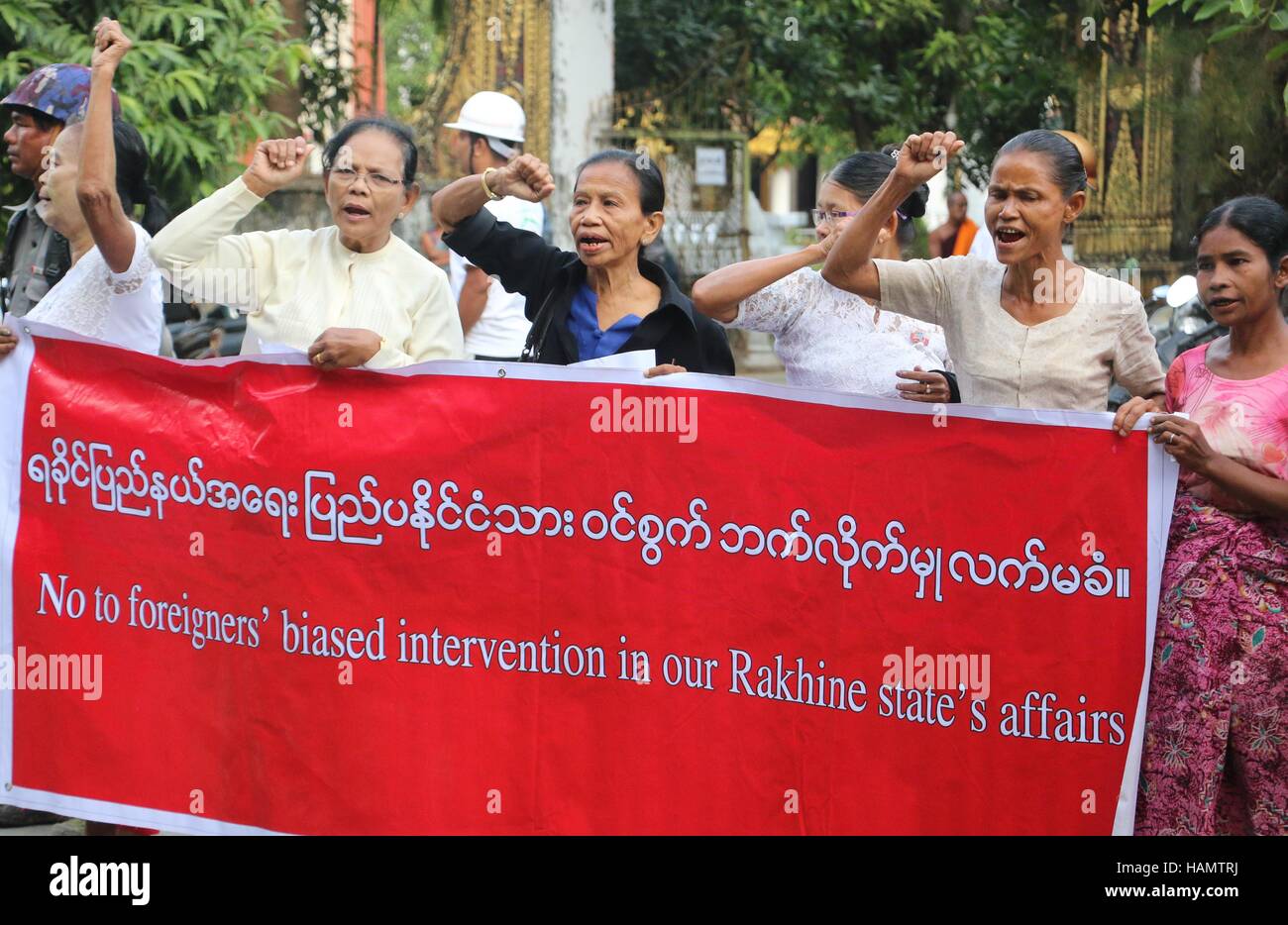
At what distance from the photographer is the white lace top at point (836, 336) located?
411 cm

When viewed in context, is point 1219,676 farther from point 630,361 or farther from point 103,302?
point 103,302

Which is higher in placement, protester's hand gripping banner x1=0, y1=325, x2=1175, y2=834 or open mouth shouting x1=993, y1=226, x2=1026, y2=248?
open mouth shouting x1=993, y1=226, x2=1026, y2=248

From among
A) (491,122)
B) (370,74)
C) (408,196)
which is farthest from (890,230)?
(370,74)

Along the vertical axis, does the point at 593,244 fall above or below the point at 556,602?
above

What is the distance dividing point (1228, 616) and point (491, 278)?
350 cm

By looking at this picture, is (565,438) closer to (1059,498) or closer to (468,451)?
(468,451)

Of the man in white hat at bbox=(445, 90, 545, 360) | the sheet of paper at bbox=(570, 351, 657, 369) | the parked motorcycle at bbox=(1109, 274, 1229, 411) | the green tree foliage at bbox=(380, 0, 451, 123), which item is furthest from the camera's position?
the green tree foliage at bbox=(380, 0, 451, 123)

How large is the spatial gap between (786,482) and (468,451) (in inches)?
30.6

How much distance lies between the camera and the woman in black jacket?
4.15 meters

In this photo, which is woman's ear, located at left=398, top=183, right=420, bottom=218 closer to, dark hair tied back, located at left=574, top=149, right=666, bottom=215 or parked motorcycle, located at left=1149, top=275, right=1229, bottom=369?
dark hair tied back, located at left=574, top=149, right=666, bottom=215

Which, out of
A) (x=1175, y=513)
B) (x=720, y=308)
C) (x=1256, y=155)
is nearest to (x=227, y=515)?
(x=720, y=308)

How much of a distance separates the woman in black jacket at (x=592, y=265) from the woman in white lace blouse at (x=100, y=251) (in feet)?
2.76

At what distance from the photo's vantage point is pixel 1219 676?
3475 mm

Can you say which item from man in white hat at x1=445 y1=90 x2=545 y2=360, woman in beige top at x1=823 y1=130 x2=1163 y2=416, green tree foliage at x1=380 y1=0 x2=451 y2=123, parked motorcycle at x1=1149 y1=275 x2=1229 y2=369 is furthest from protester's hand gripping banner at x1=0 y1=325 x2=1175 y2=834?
green tree foliage at x1=380 y1=0 x2=451 y2=123
